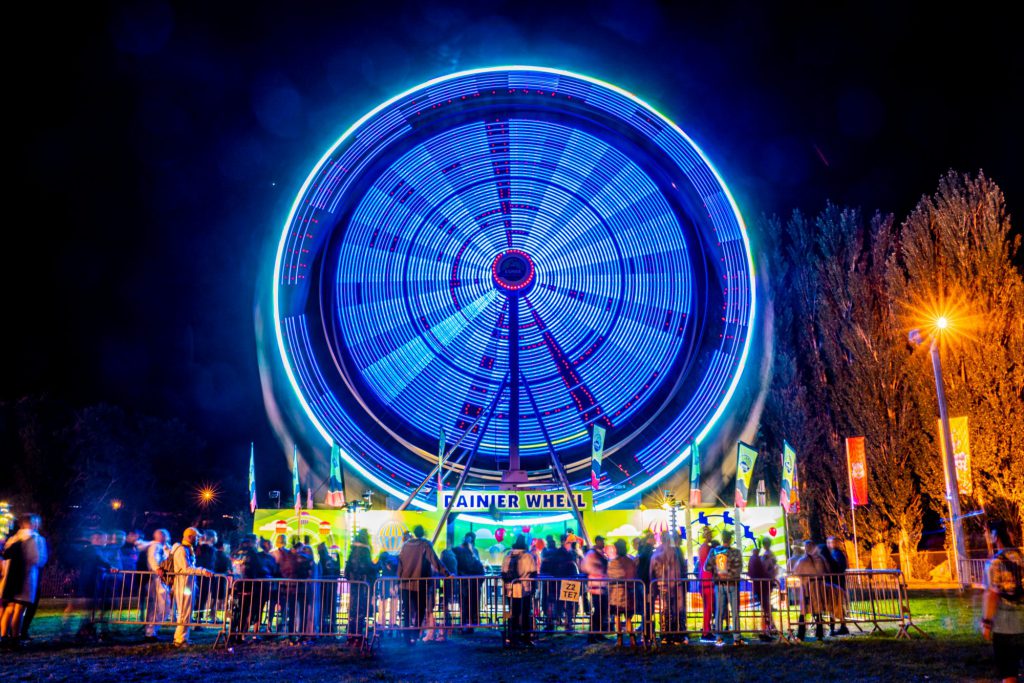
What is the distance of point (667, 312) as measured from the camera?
22531 millimetres

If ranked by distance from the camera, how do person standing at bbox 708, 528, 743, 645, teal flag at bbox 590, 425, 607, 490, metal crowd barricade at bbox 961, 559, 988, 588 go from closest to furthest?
1. person standing at bbox 708, 528, 743, 645
2. metal crowd barricade at bbox 961, 559, 988, 588
3. teal flag at bbox 590, 425, 607, 490

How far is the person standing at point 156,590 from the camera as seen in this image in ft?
39.0

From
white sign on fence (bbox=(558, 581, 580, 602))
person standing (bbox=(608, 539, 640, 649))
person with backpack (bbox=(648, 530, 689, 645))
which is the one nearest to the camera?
person standing (bbox=(608, 539, 640, 649))

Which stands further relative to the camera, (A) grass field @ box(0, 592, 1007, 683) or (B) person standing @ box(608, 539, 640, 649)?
(B) person standing @ box(608, 539, 640, 649)

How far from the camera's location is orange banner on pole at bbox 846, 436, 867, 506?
2034 cm

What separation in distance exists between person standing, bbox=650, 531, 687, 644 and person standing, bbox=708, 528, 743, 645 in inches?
18.4

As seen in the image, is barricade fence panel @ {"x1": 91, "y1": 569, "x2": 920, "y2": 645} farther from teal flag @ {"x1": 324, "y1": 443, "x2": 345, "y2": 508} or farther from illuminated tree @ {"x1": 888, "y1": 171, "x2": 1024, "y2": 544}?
illuminated tree @ {"x1": 888, "y1": 171, "x2": 1024, "y2": 544}

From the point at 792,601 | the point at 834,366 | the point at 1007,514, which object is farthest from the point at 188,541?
the point at 834,366

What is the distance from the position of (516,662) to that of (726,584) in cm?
359

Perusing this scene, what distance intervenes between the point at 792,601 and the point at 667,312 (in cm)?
929

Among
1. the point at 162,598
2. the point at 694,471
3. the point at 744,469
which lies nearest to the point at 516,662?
the point at 162,598

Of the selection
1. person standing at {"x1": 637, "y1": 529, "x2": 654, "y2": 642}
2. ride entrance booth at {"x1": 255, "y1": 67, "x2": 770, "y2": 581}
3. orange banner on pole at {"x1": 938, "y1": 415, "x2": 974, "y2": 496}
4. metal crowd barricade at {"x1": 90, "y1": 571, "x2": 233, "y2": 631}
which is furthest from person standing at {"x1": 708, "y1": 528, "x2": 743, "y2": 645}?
orange banner on pole at {"x1": 938, "y1": 415, "x2": 974, "y2": 496}

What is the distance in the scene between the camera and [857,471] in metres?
20.7

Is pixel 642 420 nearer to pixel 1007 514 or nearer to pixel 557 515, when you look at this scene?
pixel 557 515
